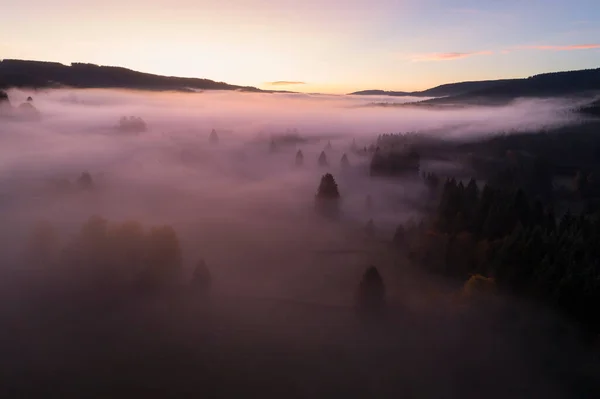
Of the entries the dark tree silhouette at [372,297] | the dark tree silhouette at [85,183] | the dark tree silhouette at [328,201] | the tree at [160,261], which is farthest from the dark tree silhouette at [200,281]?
the dark tree silhouette at [85,183]

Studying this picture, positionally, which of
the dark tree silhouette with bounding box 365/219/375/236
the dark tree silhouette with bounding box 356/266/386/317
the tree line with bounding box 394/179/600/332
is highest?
the tree line with bounding box 394/179/600/332

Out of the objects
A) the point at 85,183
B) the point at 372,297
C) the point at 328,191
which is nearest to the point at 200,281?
the point at 372,297

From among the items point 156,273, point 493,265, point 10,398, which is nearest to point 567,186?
point 493,265

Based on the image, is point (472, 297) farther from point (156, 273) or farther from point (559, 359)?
point (156, 273)

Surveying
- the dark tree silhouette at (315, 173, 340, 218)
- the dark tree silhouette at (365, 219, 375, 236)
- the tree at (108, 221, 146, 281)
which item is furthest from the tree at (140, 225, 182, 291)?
the dark tree silhouette at (315, 173, 340, 218)

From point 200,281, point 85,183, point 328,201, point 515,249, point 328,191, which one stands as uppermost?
point 515,249

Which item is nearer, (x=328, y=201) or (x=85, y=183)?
(x=328, y=201)

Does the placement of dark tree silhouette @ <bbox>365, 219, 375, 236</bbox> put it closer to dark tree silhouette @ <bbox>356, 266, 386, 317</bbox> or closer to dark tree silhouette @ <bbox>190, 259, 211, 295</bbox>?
dark tree silhouette @ <bbox>356, 266, 386, 317</bbox>

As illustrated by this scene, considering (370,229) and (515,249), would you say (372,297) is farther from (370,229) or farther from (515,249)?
(370,229)

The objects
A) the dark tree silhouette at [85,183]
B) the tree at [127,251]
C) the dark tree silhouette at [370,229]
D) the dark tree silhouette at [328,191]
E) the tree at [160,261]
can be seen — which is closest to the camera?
the tree at [160,261]

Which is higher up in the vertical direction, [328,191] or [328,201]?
[328,191]

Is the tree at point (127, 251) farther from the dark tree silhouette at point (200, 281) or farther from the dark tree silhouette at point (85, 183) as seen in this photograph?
the dark tree silhouette at point (85, 183)
